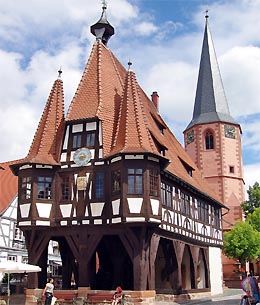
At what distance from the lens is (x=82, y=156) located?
24.2m

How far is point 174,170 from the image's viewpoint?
1073 inches

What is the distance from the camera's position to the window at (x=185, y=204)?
28.0 meters

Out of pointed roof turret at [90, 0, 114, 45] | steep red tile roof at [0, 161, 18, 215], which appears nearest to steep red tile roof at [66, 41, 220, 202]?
pointed roof turret at [90, 0, 114, 45]

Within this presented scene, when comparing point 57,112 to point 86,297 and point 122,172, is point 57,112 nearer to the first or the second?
point 122,172

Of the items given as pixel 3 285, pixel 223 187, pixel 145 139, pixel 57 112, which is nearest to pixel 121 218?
pixel 145 139

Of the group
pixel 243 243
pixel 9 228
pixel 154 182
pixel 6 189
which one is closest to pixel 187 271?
pixel 154 182

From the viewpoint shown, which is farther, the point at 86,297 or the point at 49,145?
the point at 49,145

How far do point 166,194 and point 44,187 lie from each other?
19.9 feet

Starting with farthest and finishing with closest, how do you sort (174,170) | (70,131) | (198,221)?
(198,221) < (174,170) < (70,131)

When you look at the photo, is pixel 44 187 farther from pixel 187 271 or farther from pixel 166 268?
pixel 187 271

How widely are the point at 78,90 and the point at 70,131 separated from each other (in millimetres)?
2737

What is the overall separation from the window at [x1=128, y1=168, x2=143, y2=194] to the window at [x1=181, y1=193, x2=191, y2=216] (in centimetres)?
615

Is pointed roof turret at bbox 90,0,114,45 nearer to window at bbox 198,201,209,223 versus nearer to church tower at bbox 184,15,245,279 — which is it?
window at bbox 198,201,209,223

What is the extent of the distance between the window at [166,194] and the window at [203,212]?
5.92 metres
